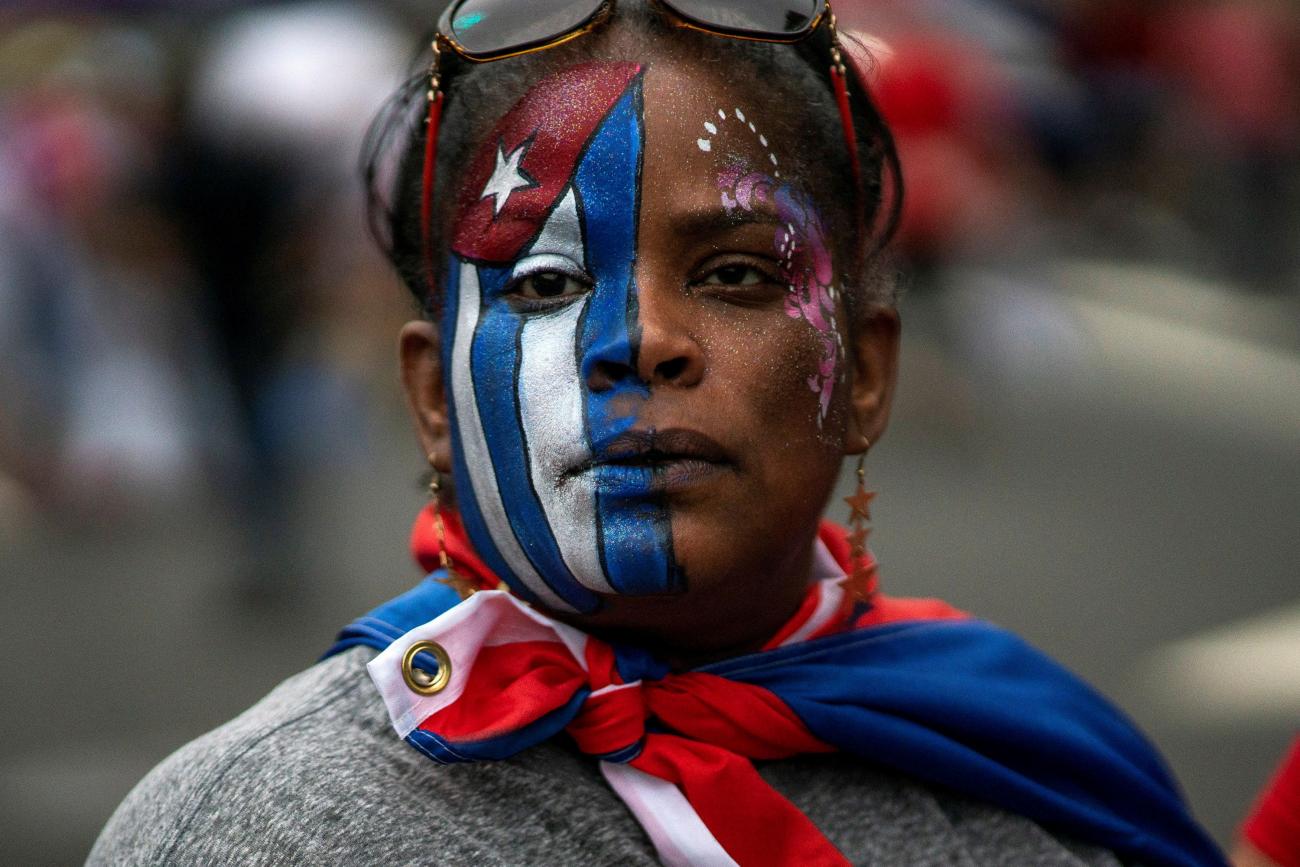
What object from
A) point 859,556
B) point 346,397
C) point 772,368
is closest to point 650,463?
point 772,368

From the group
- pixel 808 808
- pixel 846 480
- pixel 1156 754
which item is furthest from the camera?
pixel 846 480

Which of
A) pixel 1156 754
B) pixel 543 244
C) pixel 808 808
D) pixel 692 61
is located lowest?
pixel 1156 754

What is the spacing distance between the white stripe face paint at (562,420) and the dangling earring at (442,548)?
20 centimetres

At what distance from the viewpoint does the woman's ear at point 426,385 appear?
217cm

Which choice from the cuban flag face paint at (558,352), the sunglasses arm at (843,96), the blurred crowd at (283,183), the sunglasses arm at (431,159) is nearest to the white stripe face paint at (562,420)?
the cuban flag face paint at (558,352)

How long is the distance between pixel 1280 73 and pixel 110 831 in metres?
11.9

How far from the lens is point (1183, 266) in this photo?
14.3 metres

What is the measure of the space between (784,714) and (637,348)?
0.49 meters

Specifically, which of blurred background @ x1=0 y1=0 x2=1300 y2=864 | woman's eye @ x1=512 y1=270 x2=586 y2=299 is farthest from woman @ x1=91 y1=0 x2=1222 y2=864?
blurred background @ x1=0 y1=0 x2=1300 y2=864

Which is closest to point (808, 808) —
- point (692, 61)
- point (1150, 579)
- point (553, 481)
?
point (553, 481)

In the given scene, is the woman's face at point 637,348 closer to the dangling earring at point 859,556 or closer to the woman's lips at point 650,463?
the woman's lips at point 650,463

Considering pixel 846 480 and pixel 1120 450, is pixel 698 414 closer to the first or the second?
pixel 846 480

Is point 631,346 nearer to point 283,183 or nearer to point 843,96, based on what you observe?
point 843,96

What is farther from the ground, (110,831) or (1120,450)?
(110,831)
